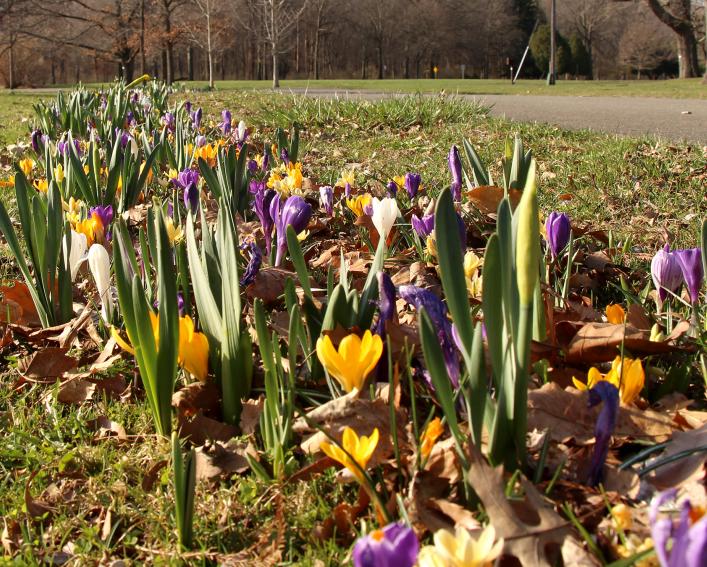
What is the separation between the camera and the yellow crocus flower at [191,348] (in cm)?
143

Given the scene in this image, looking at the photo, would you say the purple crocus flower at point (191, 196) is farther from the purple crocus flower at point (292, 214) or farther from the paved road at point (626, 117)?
the paved road at point (626, 117)

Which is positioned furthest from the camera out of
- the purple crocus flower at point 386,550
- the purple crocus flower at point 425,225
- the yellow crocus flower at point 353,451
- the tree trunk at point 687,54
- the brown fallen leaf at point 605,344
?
the tree trunk at point 687,54

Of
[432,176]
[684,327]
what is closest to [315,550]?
[684,327]

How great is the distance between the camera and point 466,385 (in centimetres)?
123

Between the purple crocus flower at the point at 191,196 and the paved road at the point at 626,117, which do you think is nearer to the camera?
the purple crocus flower at the point at 191,196

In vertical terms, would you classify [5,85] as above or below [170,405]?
above

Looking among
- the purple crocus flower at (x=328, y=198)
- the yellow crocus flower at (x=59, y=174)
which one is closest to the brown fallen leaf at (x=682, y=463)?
the purple crocus flower at (x=328, y=198)

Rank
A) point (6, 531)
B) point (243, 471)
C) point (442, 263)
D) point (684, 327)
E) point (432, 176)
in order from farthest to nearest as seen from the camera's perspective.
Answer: point (432, 176) < point (684, 327) < point (243, 471) < point (6, 531) < point (442, 263)

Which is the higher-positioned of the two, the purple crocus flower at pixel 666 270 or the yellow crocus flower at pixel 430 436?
the purple crocus flower at pixel 666 270

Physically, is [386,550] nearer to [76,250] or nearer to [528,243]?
[528,243]

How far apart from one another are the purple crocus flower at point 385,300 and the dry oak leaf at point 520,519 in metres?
0.40

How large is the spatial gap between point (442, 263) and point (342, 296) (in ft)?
1.28

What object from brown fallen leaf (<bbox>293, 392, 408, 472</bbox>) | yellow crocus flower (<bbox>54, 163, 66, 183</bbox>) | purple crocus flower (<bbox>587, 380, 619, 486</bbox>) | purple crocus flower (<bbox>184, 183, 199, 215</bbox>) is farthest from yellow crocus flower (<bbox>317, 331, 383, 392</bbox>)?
yellow crocus flower (<bbox>54, 163, 66, 183</bbox>)

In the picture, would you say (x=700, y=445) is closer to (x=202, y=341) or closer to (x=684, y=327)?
(x=684, y=327)
